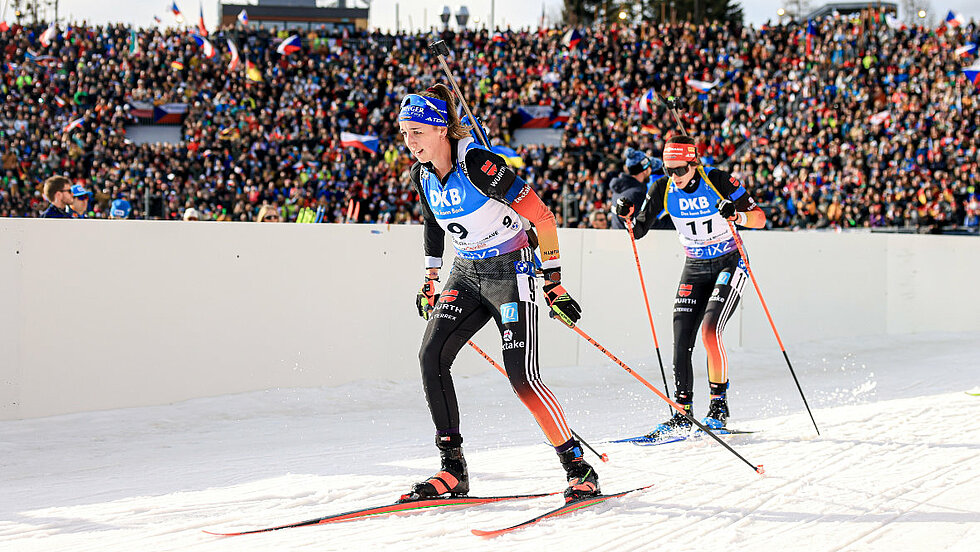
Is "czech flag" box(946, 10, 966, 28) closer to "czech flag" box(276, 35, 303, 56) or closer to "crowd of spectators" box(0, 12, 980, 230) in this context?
"crowd of spectators" box(0, 12, 980, 230)

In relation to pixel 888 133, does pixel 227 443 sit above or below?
below

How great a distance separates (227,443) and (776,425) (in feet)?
11.6

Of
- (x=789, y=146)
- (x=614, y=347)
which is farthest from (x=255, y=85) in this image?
(x=614, y=347)

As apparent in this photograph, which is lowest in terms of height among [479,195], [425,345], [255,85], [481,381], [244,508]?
[481,381]

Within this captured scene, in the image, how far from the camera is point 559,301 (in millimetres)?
3689

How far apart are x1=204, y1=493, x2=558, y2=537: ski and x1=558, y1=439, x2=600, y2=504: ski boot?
0.18m

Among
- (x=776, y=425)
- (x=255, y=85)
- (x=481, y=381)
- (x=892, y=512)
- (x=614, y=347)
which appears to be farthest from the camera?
(x=255, y=85)

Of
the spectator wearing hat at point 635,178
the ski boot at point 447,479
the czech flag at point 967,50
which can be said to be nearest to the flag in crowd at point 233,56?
the spectator wearing hat at point 635,178

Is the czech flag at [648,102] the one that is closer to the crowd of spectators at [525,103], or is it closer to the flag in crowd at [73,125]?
the crowd of spectators at [525,103]

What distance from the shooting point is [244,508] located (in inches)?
150

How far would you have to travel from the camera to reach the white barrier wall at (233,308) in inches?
226

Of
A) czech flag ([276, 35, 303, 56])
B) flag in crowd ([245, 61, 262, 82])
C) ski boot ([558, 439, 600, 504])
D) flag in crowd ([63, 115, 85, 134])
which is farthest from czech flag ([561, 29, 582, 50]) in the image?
ski boot ([558, 439, 600, 504])

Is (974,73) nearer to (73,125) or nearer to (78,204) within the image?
(78,204)

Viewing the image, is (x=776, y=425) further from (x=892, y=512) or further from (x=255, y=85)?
(x=255, y=85)
